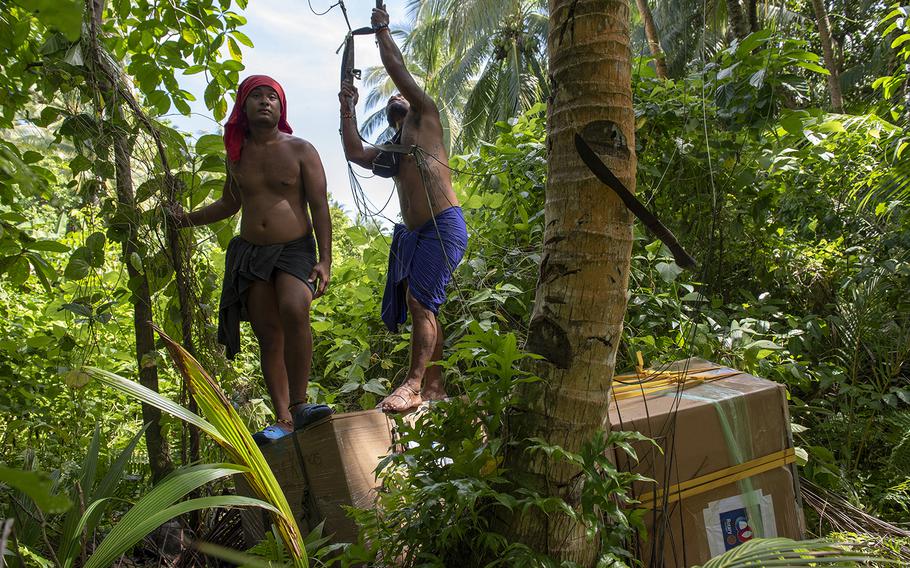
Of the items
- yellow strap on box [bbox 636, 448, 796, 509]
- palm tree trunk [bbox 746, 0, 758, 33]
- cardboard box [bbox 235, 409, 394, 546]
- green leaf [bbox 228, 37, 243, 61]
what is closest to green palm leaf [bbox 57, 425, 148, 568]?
cardboard box [bbox 235, 409, 394, 546]

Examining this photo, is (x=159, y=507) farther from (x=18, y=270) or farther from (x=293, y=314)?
(x=18, y=270)

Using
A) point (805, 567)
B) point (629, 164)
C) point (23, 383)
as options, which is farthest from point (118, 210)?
point (805, 567)

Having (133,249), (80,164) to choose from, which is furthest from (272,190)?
(80,164)

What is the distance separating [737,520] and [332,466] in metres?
1.41

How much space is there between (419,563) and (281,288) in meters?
1.46

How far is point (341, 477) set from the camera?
246 centimetres

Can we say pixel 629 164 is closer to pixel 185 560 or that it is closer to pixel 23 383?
pixel 185 560

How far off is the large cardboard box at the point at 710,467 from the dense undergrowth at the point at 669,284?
11.5 inches

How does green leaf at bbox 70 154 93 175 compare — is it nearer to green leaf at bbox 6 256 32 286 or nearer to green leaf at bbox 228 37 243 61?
green leaf at bbox 6 256 32 286

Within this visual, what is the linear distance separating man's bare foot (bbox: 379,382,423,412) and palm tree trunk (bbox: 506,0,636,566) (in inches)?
44.5

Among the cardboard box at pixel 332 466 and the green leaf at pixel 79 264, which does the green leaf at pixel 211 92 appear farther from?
the cardboard box at pixel 332 466

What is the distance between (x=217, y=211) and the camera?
322 centimetres

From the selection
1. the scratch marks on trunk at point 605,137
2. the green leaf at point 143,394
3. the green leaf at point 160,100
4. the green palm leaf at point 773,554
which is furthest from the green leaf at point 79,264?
the green palm leaf at point 773,554

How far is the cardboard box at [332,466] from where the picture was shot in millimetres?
2451
